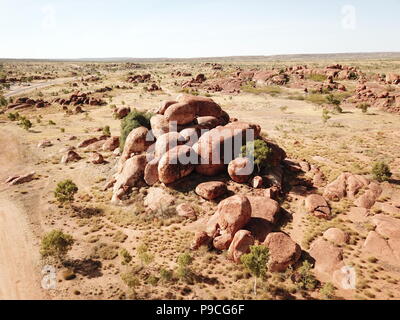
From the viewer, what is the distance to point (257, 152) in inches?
1194

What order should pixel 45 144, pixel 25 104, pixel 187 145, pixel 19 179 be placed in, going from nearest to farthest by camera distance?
pixel 187 145
pixel 19 179
pixel 45 144
pixel 25 104

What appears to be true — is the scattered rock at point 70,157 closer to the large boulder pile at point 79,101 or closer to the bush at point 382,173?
the bush at point 382,173

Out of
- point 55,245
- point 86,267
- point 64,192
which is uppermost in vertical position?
point 64,192

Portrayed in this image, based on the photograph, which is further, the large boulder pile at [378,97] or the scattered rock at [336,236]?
the large boulder pile at [378,97]

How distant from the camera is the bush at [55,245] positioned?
22.3 m

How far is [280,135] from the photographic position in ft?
170

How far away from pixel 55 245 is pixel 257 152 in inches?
835

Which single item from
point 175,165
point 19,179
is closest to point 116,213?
point 175,165

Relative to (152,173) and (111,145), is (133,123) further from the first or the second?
(152,173)

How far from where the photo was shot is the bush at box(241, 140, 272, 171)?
99.2 feet

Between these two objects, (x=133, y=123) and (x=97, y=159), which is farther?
(x=97, y=159)

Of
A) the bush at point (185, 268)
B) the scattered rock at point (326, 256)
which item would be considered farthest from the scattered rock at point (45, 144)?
the scattered rock at point (326, 256)

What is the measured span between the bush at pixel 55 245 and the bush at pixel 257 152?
63.3 feet

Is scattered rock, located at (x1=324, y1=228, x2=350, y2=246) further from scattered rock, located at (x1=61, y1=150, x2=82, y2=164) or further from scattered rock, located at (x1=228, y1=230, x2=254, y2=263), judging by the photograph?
scattered rock, located at (x1=61, y1=150, x2=82, y2=164)
